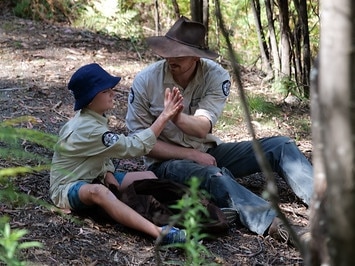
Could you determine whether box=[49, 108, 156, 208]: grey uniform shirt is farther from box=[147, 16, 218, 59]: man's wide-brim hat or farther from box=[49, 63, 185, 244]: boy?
box=[147, 16, 218, 59]: man's wide-brim hat

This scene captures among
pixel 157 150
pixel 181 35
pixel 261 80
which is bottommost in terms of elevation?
pixel 261 80

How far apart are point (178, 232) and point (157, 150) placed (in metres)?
0.79

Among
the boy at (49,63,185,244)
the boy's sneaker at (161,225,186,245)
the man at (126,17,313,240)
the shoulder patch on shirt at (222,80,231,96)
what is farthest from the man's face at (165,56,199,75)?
the boy's sneaker at (161,225,186,245)

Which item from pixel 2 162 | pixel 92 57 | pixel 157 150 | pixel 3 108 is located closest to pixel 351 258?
pixel 157 150

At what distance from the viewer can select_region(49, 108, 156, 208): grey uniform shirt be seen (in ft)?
11.4

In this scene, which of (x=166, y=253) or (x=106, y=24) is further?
(x=106, y=24)

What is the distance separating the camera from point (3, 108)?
5.20 m

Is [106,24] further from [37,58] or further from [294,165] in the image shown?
[294,165]

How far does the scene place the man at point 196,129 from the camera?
387 cm

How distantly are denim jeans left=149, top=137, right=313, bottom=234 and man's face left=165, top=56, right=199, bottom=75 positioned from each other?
545mm

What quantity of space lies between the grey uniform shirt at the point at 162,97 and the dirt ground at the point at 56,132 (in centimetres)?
61

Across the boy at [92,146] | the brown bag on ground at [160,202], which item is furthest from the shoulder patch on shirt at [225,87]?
the brown bag on ground at [160,202]

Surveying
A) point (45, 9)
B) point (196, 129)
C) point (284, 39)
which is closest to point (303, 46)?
point (284, 39)

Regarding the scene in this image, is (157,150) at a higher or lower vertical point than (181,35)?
lower
